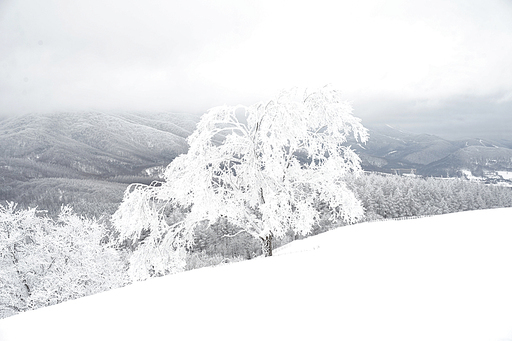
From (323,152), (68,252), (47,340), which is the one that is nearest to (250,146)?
(323,152)

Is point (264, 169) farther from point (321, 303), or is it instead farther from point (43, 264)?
point (43, 264)

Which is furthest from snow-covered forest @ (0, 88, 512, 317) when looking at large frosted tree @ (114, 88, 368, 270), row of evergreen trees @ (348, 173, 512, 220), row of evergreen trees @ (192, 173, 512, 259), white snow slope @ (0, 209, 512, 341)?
row of evergreen trees @ (348, 173, 512, 220)

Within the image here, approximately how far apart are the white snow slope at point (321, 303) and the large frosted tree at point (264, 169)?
8.84 ft

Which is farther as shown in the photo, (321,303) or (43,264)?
(43,264)

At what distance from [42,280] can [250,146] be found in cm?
1908

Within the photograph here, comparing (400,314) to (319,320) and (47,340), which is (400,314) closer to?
(319,320)

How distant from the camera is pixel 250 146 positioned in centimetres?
971

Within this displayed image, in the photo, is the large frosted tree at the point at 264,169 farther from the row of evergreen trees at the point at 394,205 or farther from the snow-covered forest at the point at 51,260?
the row of evergreen trees at the point at 394,205

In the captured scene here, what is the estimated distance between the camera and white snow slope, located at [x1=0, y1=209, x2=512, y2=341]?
387 cm

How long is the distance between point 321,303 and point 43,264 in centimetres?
2334

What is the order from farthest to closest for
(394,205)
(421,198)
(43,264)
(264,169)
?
1. (421,198)
2. (394,205)
3. (43,264)
4. (264,169)

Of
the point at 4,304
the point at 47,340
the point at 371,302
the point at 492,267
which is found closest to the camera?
the point at 371,302

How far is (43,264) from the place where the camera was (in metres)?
18.7

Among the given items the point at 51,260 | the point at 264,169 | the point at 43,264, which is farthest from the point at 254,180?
the point at 43,264
